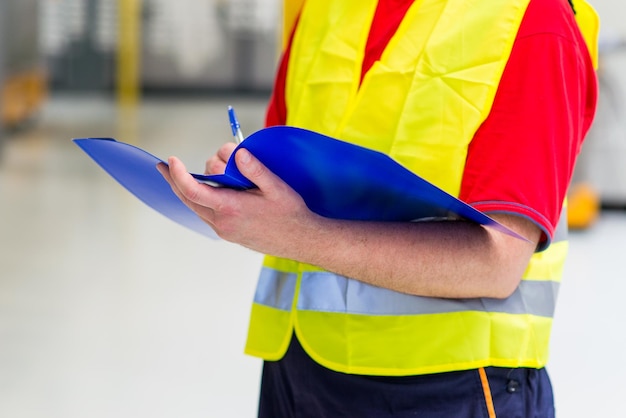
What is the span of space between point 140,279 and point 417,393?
10.4ft

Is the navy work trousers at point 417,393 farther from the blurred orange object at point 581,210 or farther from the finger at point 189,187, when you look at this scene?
the blurred orange object at point 581,210

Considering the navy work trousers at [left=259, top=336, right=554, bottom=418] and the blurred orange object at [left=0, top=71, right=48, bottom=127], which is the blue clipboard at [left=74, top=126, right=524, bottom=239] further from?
the blurred orange object at [left=0, top=71, right=48, bottom=127]

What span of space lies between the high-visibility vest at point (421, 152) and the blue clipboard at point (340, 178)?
0.09 meters

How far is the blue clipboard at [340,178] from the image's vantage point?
0.77 m

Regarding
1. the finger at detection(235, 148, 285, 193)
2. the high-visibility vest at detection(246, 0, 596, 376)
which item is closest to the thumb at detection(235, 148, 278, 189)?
the finger at detection(235, 148, 285, 193)

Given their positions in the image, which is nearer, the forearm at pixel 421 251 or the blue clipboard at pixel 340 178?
the blue clipboard at pixel 340 178

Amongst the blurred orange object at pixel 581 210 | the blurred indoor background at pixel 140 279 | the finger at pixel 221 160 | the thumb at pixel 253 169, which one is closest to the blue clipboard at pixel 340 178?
the thumb at pixel 253 169

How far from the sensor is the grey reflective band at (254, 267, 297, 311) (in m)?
1.07

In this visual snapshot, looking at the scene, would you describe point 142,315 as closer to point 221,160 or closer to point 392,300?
point 221,160

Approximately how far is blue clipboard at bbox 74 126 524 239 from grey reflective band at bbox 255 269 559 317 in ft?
0.33

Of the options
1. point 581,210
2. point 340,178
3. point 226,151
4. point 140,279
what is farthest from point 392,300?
point 581,210

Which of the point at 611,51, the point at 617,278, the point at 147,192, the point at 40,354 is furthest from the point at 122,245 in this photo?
the point at 147,192

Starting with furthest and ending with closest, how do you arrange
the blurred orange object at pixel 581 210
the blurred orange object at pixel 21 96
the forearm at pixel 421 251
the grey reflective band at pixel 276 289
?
the blurred orange object at pixel 21 96
the blurred orange object at pixel 581 210
the grey reflective band at pixel 276 289
the forearm at pixel 421 251

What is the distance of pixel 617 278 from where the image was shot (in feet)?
14.0
